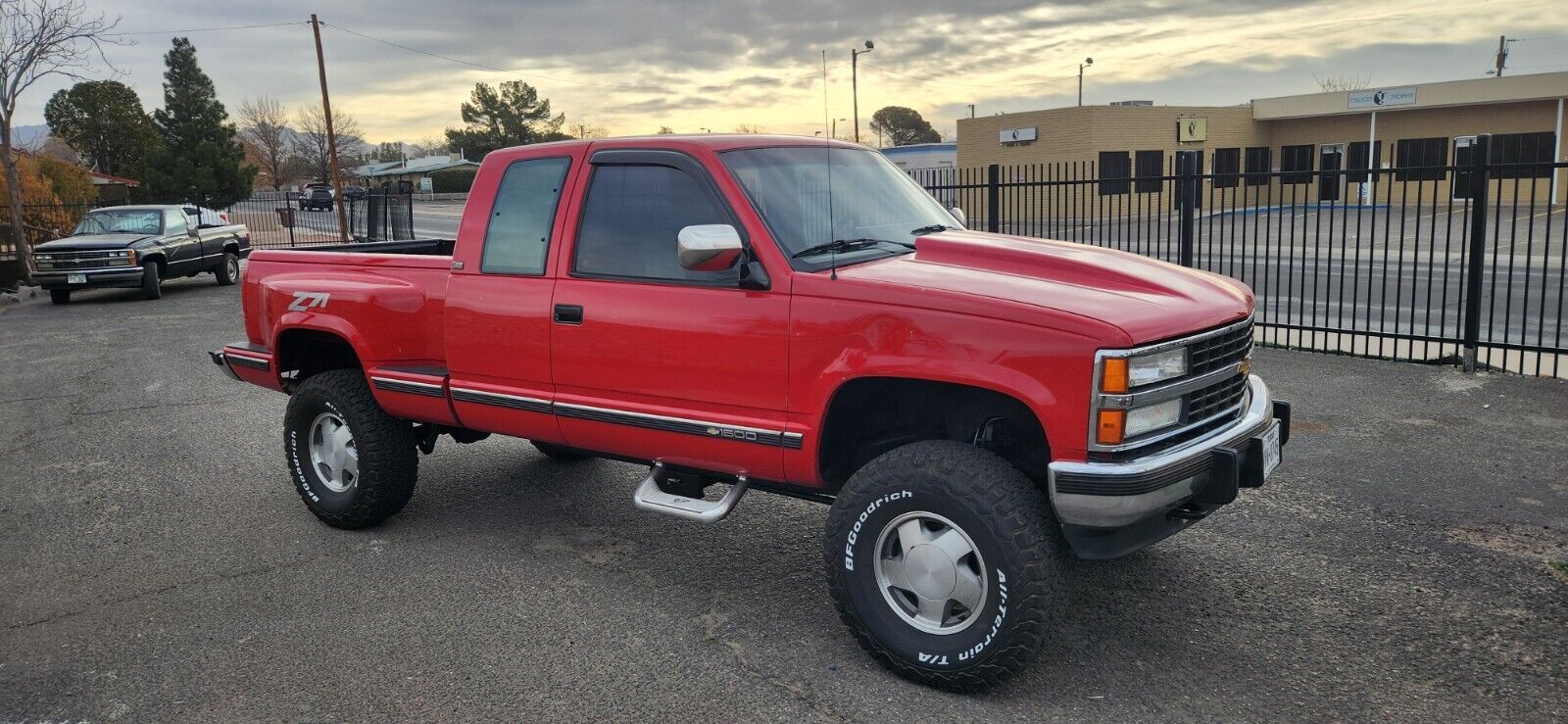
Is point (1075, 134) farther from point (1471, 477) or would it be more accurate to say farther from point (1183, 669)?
point (1183, 669)

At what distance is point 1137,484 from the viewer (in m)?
3.51

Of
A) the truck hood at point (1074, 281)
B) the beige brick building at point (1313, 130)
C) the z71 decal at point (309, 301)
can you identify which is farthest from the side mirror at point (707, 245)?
the beige brick building at point (1313, 130)

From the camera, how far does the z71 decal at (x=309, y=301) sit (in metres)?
5.73

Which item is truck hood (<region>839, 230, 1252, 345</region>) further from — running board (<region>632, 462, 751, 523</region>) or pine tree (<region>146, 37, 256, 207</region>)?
pine tree (<region>146, 37, 256, 207</region>)

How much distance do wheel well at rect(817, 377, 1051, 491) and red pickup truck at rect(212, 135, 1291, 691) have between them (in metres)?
0.01

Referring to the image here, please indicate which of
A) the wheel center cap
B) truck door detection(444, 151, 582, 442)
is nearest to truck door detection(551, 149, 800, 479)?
truck door detection(444, 151, 582, 442)

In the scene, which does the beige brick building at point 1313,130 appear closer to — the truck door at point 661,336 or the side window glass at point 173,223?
the side window glass at point 173,223

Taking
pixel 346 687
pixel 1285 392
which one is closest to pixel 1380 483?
pixel 1285 392

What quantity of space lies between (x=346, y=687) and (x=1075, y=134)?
4007cm

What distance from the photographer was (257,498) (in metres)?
6.54

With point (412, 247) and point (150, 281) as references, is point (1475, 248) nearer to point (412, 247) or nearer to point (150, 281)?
point (412, 247)

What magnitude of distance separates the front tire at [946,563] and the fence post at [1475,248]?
6899 millimetres

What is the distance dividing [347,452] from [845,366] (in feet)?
10.3

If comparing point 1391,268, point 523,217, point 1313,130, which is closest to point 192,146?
point 1313,130
